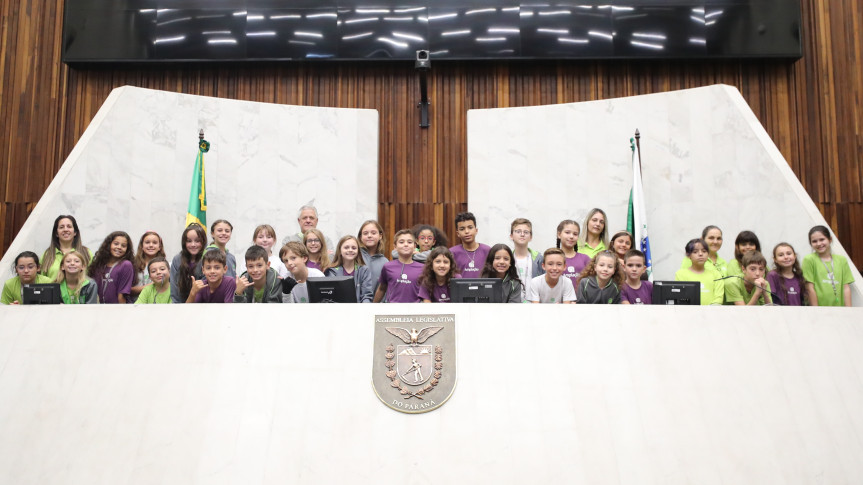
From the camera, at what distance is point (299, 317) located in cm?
427

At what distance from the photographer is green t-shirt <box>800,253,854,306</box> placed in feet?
17.8

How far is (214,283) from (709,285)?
3.24 m

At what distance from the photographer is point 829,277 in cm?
548

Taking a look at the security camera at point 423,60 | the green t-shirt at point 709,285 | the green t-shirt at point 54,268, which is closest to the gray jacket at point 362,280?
the green t-shirt at point 54,268

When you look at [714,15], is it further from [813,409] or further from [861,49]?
[813,409]

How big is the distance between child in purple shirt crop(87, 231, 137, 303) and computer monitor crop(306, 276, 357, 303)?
5.25 feet

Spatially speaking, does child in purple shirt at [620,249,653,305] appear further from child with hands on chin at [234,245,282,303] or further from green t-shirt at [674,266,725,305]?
child with hands on chin at [234,245,282,303]

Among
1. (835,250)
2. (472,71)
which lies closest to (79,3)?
(472,71)

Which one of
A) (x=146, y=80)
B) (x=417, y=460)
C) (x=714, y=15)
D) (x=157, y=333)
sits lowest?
(x=417, y=460)

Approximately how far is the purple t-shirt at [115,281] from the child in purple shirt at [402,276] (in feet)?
5.60

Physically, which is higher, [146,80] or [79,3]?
[79,3]

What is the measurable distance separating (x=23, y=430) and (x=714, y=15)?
24.9 feet

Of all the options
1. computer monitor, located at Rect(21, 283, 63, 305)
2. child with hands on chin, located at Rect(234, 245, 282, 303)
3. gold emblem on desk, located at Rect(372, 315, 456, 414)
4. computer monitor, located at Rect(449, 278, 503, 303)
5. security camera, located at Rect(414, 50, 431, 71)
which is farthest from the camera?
security camera, located at Rect(414, 50, 431, 71)

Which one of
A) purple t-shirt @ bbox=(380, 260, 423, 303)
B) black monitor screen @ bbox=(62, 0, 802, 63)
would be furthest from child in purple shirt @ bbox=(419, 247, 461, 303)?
black monitor screen @ bbox=(62, 0, 802, 63)
